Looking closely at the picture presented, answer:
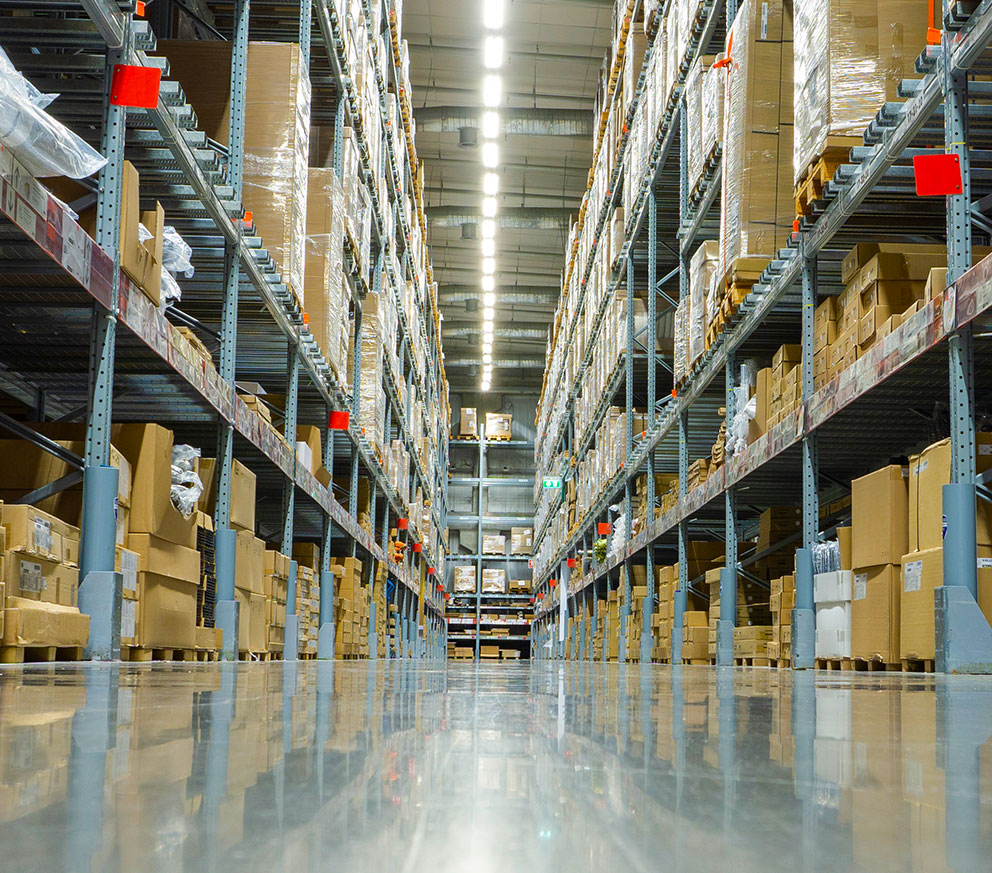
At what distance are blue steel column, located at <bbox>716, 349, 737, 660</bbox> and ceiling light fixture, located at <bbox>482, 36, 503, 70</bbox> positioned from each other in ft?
35.8

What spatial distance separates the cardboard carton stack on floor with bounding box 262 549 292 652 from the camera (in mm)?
7781

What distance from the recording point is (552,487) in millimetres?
22703

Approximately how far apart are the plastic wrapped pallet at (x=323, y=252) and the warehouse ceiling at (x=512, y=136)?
9331 mm

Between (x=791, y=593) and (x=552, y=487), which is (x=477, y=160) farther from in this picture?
(x=791, y=593)

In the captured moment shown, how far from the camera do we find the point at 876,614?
5266 mm

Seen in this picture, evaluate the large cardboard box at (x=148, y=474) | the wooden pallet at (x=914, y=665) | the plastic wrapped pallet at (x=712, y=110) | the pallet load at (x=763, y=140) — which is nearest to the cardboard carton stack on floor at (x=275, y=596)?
the large cardboard box at (x=148, y=474)

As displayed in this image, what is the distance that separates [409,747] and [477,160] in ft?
71.2

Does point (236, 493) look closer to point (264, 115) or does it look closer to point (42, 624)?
point (264, 115)

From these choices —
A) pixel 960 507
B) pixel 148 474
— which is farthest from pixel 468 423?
pixel 960 507

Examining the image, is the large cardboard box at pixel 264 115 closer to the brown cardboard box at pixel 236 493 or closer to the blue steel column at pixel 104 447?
the brown cardboard box at pixel 236 493

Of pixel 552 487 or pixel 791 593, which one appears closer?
pixel 791 593

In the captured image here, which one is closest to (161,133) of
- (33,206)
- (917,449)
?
(33,206)

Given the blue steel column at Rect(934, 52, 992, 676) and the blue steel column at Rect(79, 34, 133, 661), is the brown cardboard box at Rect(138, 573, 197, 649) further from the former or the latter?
the blue steel column at Rect(934, 52, 992, 676)

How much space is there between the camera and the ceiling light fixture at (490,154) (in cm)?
2038
